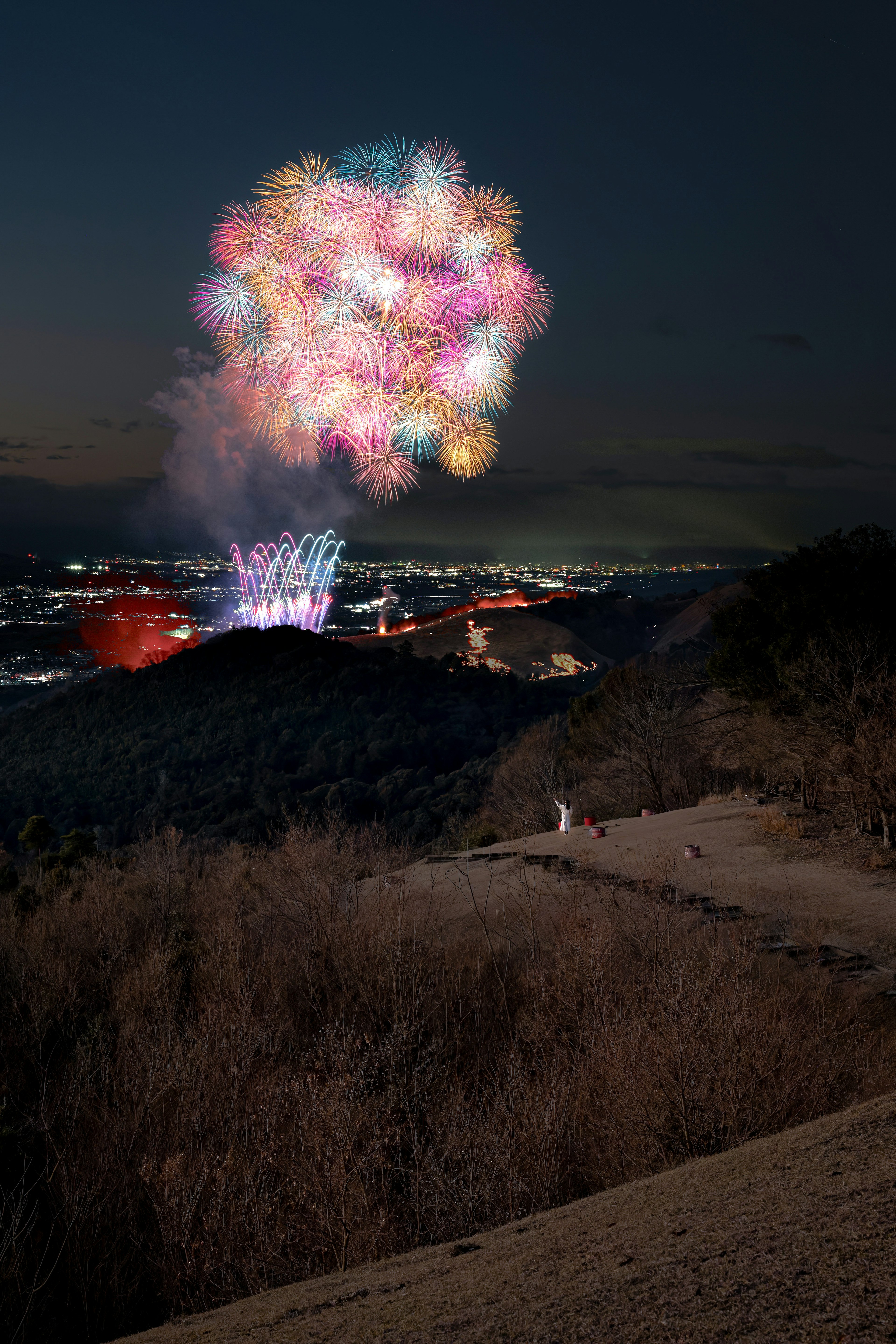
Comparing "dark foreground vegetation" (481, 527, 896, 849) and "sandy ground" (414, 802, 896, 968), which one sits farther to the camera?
"dark foreground vegetation" (481, 527, 896, 849)

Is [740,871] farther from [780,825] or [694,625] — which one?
[694,625]

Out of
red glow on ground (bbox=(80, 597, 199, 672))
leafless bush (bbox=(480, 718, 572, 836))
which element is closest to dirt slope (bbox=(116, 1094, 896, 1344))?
leafless bush (bbox=(480, 718, 572, 836))

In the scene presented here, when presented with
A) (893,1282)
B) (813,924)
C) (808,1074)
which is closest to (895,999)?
(813,924)

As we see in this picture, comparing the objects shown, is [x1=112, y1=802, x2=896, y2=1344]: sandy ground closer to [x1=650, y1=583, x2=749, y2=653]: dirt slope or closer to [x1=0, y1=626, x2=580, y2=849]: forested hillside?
[x1=0, y1=626, x2=580, y2=849]: forested hillside

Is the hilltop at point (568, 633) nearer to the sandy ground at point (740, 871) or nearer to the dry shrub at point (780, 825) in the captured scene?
the sandy ground at point (740, 871)

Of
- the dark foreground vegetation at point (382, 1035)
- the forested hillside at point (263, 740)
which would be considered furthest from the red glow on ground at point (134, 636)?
the dark foreground vegetation at point (382, 1035)

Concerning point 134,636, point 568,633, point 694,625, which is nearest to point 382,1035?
point 568,633

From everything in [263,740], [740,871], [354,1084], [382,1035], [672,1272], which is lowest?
[263,740]
